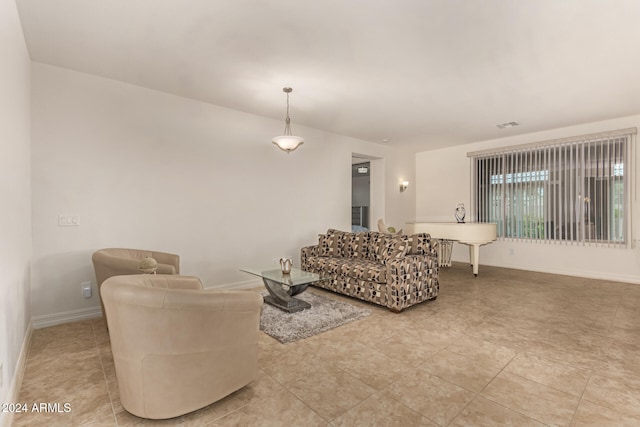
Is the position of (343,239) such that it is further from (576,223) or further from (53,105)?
(576,223)

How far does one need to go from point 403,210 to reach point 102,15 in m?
6.46

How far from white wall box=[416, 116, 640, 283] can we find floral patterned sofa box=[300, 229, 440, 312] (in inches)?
123

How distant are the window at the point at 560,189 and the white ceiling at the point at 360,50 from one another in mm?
916

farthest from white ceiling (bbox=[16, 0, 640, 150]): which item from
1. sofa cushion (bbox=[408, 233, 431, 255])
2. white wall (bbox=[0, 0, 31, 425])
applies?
sofa cushion (bbox=[408, 233, 431, 255])

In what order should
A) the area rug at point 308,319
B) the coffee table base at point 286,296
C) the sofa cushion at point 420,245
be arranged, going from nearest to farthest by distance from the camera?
the area rug at point 308,319 → the coffee table base at point 286,296 → the sofa cushion at point 420,245

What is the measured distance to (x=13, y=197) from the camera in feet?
7.13

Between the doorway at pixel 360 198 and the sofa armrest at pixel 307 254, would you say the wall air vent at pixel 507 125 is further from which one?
the doorway at pixel 360 198

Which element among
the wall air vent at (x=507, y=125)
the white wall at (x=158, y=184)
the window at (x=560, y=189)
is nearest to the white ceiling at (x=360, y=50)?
the white wall at (x=158, y=184)

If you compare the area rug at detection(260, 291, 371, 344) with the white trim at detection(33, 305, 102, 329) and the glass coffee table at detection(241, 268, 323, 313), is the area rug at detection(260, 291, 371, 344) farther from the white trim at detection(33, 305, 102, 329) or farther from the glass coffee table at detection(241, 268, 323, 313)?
the white trim at detection(33, 305, 102, 329)

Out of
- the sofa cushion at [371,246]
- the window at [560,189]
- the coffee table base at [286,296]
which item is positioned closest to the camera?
the coffee table base at [286,296]

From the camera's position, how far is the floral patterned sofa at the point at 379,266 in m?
3.60

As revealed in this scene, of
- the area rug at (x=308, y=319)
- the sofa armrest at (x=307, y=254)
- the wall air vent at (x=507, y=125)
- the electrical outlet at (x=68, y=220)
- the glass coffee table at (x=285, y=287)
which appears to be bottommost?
the area rug at (x=308, y=319)

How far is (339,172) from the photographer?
607cm

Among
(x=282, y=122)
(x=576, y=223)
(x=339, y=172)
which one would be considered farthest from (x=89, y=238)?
(x=576, y=223)
